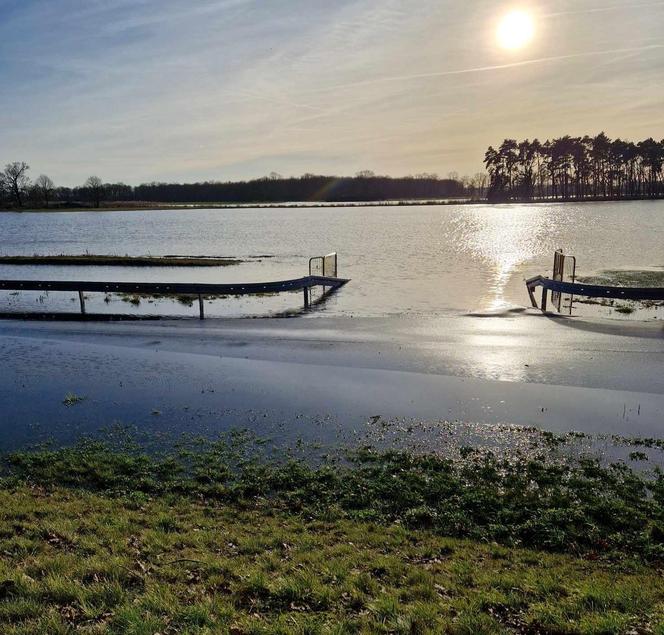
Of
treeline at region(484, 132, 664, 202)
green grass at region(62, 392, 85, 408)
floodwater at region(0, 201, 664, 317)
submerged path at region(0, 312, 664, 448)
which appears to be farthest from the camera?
treeline at region(484, 132, 664, 202)

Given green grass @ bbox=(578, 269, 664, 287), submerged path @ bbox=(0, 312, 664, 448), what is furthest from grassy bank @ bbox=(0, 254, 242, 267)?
green grass @ bbox=(578, 269, 664, 287)

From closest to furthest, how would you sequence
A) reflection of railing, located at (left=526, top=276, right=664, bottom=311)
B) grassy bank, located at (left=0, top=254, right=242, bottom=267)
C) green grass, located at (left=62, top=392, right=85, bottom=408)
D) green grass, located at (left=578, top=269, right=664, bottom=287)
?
green grass, located at (left=62, top=392, right=85, bottom=408) < reflection of railing, located at (left=526, top=276, right=664, bottom=311) < green grass, located at (left=578, top=269, right=664, bottom=287) < grassy bank, located at (left=0, top=254, right=242, bottom=267)

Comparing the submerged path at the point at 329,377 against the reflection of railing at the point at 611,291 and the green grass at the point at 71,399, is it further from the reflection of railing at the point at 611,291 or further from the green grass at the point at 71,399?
the reflection of railing at the point at 611,291

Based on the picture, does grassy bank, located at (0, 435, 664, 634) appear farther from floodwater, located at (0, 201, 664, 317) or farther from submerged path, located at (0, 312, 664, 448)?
floodwater, located at (0, 201, 664, 317)

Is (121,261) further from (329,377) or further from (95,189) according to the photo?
(95,189)

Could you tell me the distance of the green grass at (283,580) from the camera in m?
4.05

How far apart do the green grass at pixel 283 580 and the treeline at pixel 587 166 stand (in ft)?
484

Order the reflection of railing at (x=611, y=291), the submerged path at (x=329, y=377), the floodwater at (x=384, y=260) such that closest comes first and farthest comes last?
the submerged path at (x=329, y=377) → the reflection of railing at (x=611, y=291) → the floodwater at (x=384, y=260)

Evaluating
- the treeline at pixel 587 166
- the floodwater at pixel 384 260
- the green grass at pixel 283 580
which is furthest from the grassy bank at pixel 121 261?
the treeline at pixel 587 166

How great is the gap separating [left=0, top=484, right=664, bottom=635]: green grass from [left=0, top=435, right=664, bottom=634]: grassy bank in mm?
19

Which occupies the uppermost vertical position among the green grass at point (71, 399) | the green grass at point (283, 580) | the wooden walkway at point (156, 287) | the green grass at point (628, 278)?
the wooden walkway at point (156, 287)

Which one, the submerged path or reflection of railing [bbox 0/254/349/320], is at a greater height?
reflection of railing [bbox 0/254/349/320]

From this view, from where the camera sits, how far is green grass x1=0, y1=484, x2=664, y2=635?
4055 millimetres

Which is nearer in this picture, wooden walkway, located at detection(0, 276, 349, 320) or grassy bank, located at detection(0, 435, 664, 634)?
grassy bank, located at detection(0, 435, 664, 634)
